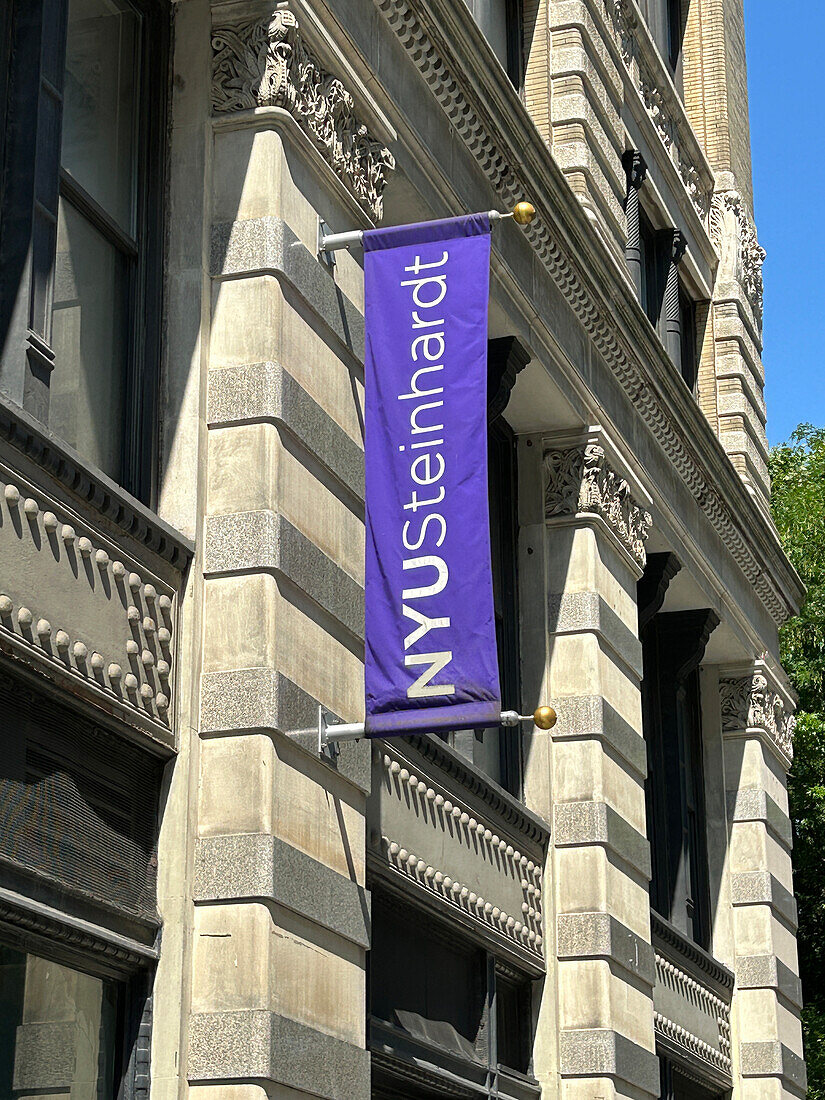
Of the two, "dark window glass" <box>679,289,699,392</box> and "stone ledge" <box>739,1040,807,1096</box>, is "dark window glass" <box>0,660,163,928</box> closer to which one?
"stone ledge" <box>739,1040,807,1096</box>

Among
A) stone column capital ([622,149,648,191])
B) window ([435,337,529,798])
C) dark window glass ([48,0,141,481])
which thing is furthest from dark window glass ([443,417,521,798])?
dark window glass ([48,0,141,481])

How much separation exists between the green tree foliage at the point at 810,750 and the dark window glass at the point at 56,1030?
81.9ft

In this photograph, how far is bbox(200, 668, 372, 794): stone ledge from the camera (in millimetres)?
11094

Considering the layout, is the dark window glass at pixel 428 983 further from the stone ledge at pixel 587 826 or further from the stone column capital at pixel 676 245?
the stone column capital at pixel 676 245

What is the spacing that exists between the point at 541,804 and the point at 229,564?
742cm

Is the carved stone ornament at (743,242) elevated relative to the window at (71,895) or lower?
elevated

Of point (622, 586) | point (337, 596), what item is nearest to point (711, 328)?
point (622, 586)

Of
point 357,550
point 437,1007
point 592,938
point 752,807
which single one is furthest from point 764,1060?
point 357,550

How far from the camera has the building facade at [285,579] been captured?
10.4 metres

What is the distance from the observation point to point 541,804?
18156 millimetres

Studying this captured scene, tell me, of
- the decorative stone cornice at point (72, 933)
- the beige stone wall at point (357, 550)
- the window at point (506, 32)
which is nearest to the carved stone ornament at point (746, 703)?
the beige stone wall at point (357, 550)

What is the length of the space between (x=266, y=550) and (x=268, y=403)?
3.24 ft

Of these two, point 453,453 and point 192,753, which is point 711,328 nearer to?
point 453,453

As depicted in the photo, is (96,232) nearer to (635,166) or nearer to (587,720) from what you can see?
(587,720)
